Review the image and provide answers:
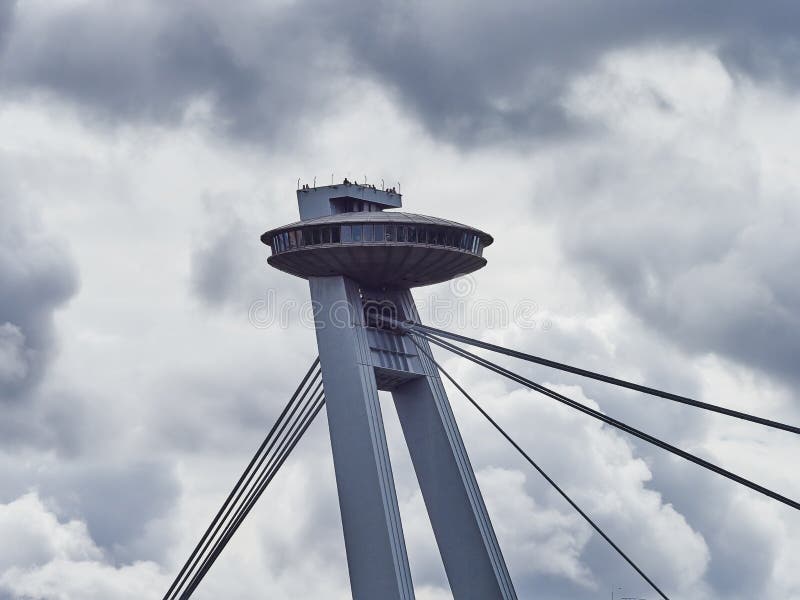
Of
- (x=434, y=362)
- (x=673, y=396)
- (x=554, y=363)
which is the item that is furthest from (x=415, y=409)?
(x=673, y=396)

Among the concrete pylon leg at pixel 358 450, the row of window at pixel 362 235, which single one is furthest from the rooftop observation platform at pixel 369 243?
the concrete pylon leg at pixel 358 450

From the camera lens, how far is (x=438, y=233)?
7250 centimetres

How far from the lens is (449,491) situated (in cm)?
7356

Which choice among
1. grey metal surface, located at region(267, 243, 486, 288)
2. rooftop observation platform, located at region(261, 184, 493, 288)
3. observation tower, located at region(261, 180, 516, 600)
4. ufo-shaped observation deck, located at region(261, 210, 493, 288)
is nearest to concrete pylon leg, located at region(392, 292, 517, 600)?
observation tower, located at region(261, 180, 516, 600)

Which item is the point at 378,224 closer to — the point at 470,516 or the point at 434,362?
the point at 434,362

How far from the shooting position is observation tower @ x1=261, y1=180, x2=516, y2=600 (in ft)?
226

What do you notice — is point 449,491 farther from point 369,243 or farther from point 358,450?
point 369,243

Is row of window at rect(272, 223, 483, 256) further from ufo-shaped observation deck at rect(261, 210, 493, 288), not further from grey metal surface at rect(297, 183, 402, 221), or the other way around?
grey metal surface at rect(297, 183, 402, 221)

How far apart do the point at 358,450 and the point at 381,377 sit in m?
6.05

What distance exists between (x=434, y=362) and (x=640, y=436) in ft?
53.2

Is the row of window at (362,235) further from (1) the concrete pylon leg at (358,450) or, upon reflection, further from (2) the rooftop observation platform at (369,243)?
(1) the concrete pylon leg at (358,450)

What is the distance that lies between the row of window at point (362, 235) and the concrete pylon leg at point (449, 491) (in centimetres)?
541

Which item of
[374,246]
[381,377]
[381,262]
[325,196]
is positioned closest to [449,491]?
[381,377]

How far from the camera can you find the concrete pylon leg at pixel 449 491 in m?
71.8
